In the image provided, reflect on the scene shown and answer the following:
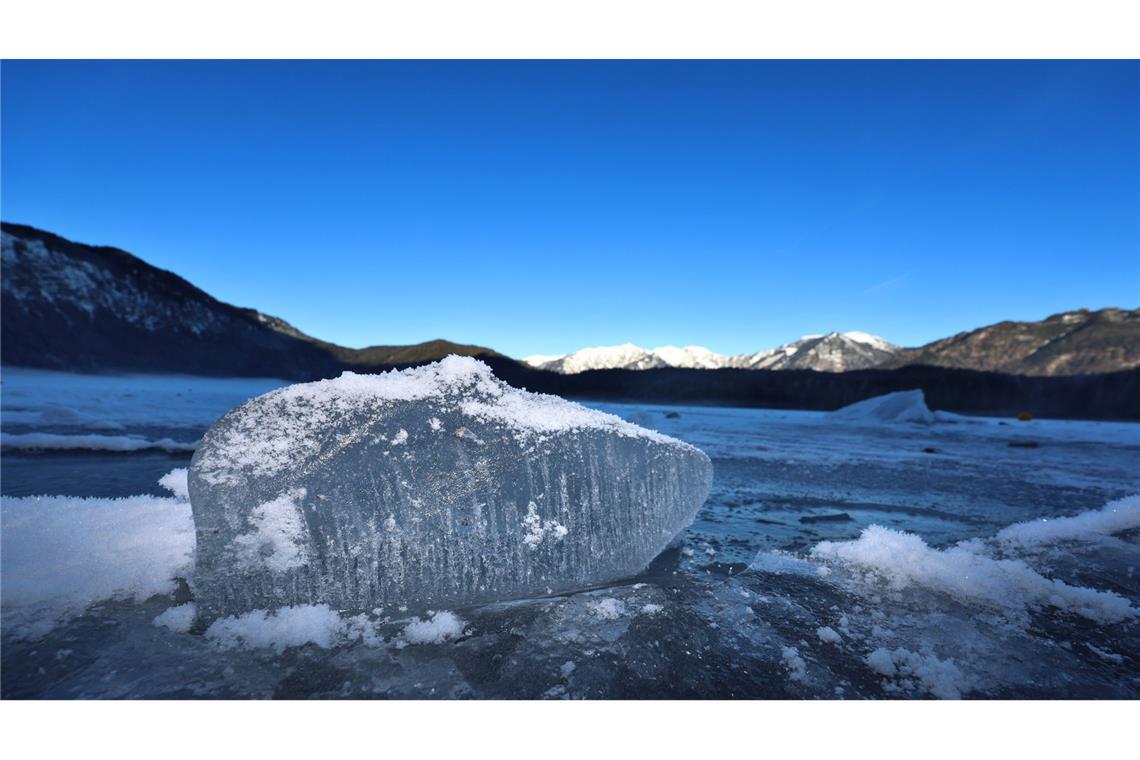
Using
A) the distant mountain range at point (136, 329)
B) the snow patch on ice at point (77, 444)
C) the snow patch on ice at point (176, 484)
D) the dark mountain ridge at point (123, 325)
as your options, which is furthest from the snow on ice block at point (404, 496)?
the dark mountain ridge at point (123, 325)

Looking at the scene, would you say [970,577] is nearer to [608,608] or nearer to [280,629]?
[608,608]

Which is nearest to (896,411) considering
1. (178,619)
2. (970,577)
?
(970,577)

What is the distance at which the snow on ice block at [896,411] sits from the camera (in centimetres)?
1495

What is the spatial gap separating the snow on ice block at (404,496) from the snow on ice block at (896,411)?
54.3ft

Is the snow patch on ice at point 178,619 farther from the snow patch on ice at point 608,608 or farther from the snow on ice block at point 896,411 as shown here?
the snow on ice block at point 896,411

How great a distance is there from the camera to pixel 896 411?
52.7ft

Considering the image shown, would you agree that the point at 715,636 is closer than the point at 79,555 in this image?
Yes

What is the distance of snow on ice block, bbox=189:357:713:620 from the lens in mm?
1745

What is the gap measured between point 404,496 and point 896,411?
60.2 feet

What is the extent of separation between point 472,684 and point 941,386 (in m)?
45.5

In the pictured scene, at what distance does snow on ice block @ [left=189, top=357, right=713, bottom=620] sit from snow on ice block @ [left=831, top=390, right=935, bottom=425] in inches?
651

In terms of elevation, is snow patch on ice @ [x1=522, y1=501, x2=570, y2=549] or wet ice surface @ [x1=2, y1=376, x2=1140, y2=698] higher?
snow patch on ice @ [x1=522, y1=501, x2=570, y2=549]

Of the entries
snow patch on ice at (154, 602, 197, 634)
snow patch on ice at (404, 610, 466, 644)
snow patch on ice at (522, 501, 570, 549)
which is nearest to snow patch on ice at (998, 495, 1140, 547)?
snow patch on ice at (522, 501, 570, 549)

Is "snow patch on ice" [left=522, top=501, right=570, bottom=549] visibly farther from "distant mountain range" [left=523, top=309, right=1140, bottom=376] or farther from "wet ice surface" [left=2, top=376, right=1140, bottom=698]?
"distant mountain range" [left=523, top=309, right=1140, bottom=376]
